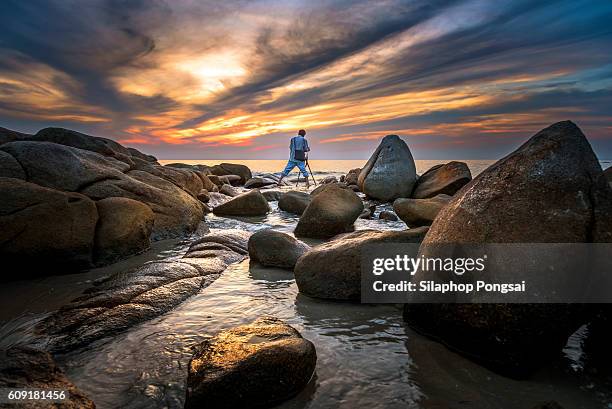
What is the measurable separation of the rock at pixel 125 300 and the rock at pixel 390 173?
8.71 metres

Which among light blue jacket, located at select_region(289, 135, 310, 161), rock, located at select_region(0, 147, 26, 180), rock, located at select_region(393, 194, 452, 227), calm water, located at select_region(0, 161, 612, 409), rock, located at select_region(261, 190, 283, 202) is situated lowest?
calm water, located at select_region(0, 161, 612, 409)

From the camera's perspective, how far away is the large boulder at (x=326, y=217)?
7512mm

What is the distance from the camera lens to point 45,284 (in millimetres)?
4484

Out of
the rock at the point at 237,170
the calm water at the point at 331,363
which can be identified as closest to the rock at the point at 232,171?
the rock at the point at 237,170

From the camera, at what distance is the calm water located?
232cm

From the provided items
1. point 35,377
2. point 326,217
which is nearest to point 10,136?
point 326,217

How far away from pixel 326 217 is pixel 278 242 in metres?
Result: 2.33

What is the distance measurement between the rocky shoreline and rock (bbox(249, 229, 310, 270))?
0.06ft

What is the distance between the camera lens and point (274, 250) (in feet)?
17.3

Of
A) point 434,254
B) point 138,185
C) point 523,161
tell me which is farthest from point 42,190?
point 523,161

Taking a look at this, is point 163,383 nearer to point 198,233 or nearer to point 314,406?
point 314,406

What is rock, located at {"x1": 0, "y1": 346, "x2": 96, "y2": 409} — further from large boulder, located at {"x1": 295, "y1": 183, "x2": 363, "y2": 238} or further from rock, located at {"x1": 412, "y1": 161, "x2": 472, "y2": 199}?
rock, located at {"x1": 412, "y1": 161, "x2": 472, "y2": 199}

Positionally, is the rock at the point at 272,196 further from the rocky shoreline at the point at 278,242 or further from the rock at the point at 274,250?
the rock at the point at 274,250

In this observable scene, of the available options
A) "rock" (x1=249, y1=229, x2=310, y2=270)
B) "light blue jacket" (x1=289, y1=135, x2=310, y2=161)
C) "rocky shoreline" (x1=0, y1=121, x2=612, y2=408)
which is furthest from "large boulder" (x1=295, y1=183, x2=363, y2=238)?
"light blue jacket" (x1=289, y1=135, x2=310, y2=161)
